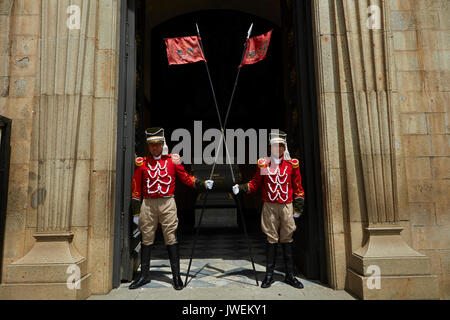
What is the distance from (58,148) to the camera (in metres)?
4.24

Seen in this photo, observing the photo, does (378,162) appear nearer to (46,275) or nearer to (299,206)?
(299,206)

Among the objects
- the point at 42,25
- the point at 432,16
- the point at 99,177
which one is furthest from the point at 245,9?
the point at 99,177

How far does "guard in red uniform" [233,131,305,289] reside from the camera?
4508mm

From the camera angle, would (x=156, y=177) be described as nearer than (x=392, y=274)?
No

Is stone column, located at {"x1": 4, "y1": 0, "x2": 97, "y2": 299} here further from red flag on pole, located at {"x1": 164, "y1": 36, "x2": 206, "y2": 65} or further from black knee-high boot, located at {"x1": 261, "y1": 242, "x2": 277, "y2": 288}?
black knee-high boot, located at {"x1": 261, "y1": 242, "x2": 277, "y2": 288}

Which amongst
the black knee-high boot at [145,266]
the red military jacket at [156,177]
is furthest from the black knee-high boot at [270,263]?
the black knee-high boot at [145,266]

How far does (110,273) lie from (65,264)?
0.67 meters

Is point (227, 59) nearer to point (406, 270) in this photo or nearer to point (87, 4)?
point (87, 4)

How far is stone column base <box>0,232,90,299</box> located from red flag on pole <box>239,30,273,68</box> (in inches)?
156

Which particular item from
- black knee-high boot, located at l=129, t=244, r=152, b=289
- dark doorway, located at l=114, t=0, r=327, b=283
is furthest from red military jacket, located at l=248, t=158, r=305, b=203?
dark doorway, located at l=114, t=0, r=327, b=283

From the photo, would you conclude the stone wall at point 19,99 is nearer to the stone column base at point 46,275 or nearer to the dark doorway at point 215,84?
the stone column base at point 46,275

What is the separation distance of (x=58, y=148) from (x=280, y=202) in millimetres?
3290

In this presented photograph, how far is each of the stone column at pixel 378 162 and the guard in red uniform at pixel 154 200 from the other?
7.77 feet

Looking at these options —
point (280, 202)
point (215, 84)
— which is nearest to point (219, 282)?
point (280, 202)
